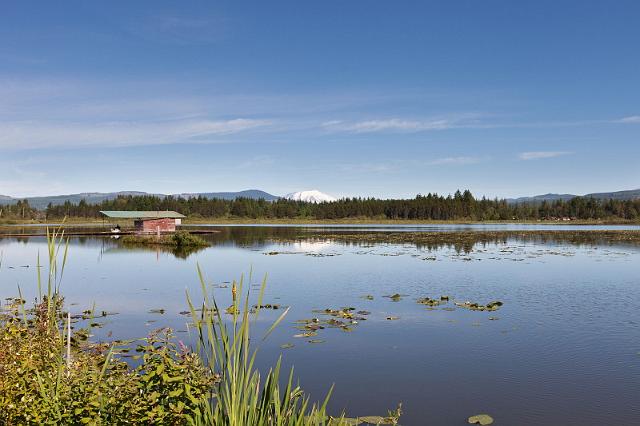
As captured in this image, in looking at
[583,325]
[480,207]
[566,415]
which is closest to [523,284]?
[583,325]

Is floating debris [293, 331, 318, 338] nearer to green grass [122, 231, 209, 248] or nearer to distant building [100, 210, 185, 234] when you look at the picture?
green grass [122, 231, 209, 248]

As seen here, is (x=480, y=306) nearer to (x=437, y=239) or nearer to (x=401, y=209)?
(x=437, y=239)

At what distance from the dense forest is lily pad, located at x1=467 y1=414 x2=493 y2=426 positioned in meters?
172

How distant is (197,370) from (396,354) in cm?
911

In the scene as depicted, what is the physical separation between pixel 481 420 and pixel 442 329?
304 inches

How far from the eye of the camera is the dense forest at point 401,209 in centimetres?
17975

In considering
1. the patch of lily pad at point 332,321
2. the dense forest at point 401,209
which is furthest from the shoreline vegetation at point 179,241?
the dense forest at point 401,209

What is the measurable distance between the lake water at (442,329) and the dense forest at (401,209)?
5677 inches

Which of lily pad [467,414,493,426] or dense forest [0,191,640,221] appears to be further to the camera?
dense forest [0,191,640,221]

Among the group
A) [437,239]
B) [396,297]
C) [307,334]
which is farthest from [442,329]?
[437,239]

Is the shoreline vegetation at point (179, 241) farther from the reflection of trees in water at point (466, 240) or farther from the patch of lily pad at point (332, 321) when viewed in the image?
the patch of lily pad at point (332, 321)

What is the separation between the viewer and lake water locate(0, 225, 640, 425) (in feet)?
36.5

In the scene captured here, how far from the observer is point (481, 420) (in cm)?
998

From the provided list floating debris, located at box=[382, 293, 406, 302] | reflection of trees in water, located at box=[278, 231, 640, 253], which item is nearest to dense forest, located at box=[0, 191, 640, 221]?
reflection of trees in water, located at box=[278, 231, 640, 253]
